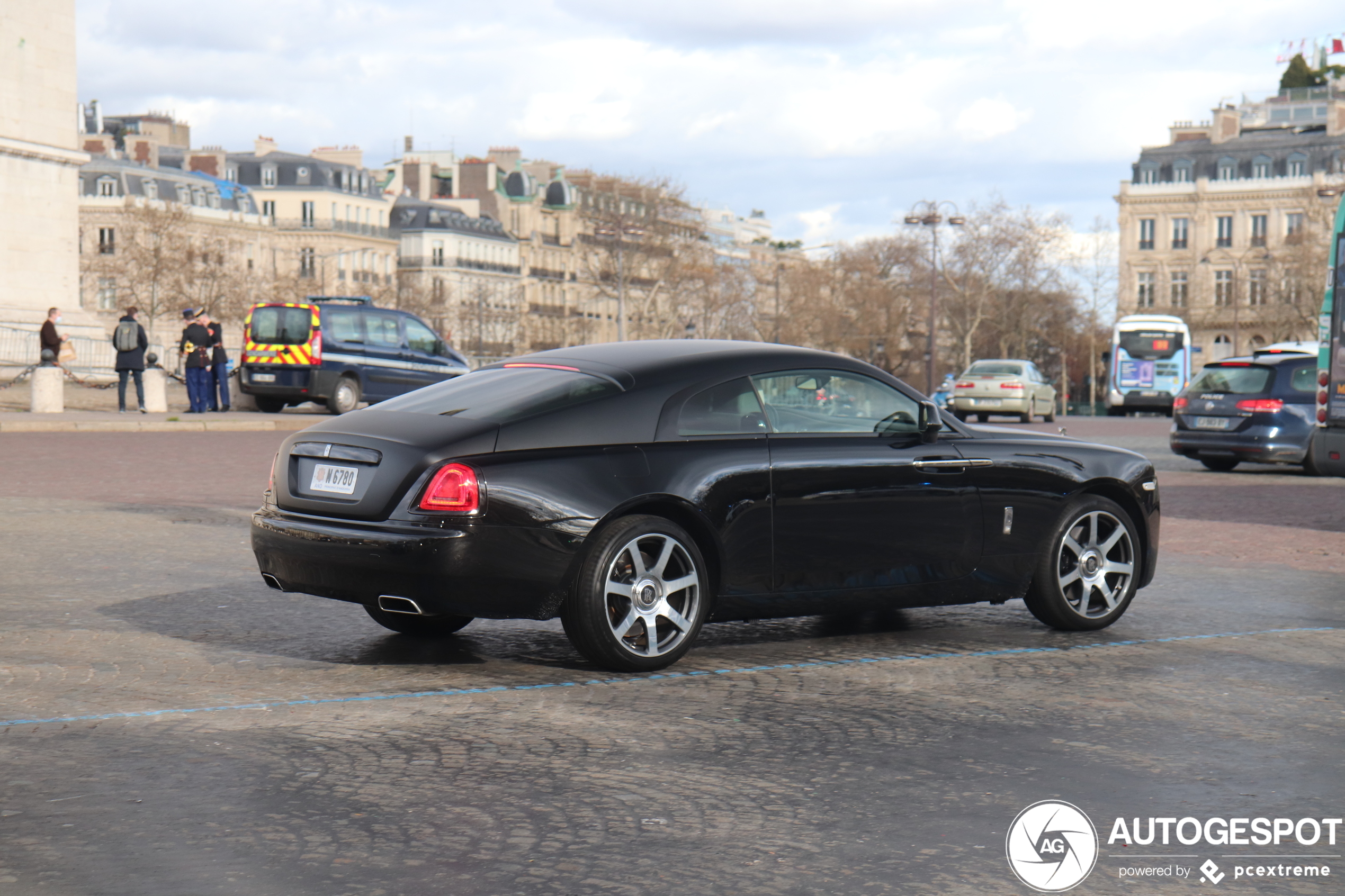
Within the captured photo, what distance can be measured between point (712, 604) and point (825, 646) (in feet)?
2.92

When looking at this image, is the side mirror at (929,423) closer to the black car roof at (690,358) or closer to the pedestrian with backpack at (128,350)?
the black car roof at (690,358)

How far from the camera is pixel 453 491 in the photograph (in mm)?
6539

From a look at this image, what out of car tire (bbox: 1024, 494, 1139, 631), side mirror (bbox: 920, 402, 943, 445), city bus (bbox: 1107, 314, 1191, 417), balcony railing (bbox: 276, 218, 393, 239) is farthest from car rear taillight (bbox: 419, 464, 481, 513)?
balcony railing (bbox: 276, 218, 393, 239)

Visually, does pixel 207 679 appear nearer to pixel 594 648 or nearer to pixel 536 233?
pixel 594 648

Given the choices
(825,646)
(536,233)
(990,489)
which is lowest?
(825,646)

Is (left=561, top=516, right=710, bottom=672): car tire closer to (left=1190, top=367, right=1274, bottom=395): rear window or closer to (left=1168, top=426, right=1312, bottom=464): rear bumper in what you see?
(left=1168, top=426, right=1312, bottom=464): rear bumper

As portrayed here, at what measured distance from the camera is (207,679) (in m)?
6.70

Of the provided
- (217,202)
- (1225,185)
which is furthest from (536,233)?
(1225,185)

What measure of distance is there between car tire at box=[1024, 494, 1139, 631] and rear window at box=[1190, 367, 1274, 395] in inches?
554

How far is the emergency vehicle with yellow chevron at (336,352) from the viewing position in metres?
29.2

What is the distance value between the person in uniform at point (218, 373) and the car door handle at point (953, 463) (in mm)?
24698

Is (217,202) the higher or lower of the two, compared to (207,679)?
higher

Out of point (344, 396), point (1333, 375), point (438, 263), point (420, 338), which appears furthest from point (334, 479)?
point (438, 263)

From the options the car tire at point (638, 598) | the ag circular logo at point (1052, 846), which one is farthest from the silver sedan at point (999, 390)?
the ag circular logo at point (1052, 846)
